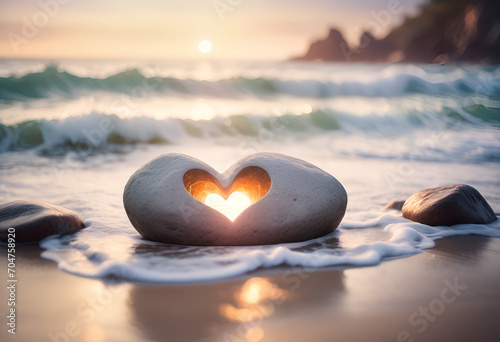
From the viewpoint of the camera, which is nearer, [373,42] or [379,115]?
[379,115]

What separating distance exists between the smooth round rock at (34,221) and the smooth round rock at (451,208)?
10.3 ft

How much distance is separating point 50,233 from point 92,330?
1.75 meters

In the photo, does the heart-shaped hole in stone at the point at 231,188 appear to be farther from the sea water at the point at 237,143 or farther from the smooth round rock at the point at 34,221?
the smooth round rock at the point at 34,221

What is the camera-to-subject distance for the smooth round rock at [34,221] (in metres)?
3.60

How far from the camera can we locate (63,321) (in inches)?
90.3

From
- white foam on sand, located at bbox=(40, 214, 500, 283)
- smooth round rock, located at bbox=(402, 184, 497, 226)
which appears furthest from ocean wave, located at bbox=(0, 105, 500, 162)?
white foam on sand, located at bbox=(40, 214, 500, 283)

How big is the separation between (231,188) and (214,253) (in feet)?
2.24

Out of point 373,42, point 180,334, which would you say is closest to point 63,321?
point 180,334

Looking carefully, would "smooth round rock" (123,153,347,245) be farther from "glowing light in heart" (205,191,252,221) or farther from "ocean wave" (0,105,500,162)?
"ocean wave" (0,105,500,162)

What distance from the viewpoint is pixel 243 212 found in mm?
3404

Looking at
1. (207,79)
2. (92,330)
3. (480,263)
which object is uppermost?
(207,79)

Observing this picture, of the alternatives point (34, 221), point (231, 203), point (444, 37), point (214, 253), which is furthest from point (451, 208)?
point (444, 37)

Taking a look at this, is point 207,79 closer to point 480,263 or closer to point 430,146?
point 430,146

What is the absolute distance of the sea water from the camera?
331 centimetres
